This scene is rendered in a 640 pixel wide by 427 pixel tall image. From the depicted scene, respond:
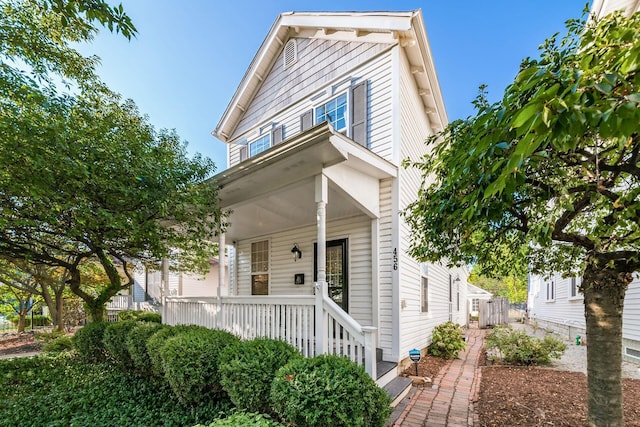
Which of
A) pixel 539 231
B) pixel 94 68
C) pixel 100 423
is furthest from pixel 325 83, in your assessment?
pixel 100 423

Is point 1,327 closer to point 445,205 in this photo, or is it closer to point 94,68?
point 94,68

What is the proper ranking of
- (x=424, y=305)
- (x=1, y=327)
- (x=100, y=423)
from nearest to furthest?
1. (x=100, y=423)
2. (x=424, y=305)
3. (x=1, y=327)

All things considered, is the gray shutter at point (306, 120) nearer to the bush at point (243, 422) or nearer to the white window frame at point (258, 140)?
the white window frame at point (258, 140)

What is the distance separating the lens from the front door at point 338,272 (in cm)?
648

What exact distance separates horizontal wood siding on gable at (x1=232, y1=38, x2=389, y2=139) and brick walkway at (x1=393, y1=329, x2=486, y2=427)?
6.24 meters

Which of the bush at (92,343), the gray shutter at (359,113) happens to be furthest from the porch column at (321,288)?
the bush at (92,343)

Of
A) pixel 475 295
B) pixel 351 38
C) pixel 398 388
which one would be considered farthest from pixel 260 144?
pixel 475 295

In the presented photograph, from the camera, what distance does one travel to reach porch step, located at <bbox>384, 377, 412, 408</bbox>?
4398 mm

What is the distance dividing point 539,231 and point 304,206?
4.44 metres

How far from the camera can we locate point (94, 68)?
20.5 feet

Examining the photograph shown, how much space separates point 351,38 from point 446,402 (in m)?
7.09

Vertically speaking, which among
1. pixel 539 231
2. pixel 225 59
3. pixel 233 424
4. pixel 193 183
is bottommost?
pixel 233 424

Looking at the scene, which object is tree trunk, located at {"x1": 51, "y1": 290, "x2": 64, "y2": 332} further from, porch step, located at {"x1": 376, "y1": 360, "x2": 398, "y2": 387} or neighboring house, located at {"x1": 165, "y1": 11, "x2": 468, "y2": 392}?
porch step, located at {"x1": 376, "y1": 360, "x2": 398, "y2": 387}

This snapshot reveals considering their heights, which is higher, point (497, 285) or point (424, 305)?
point (424, 305)
